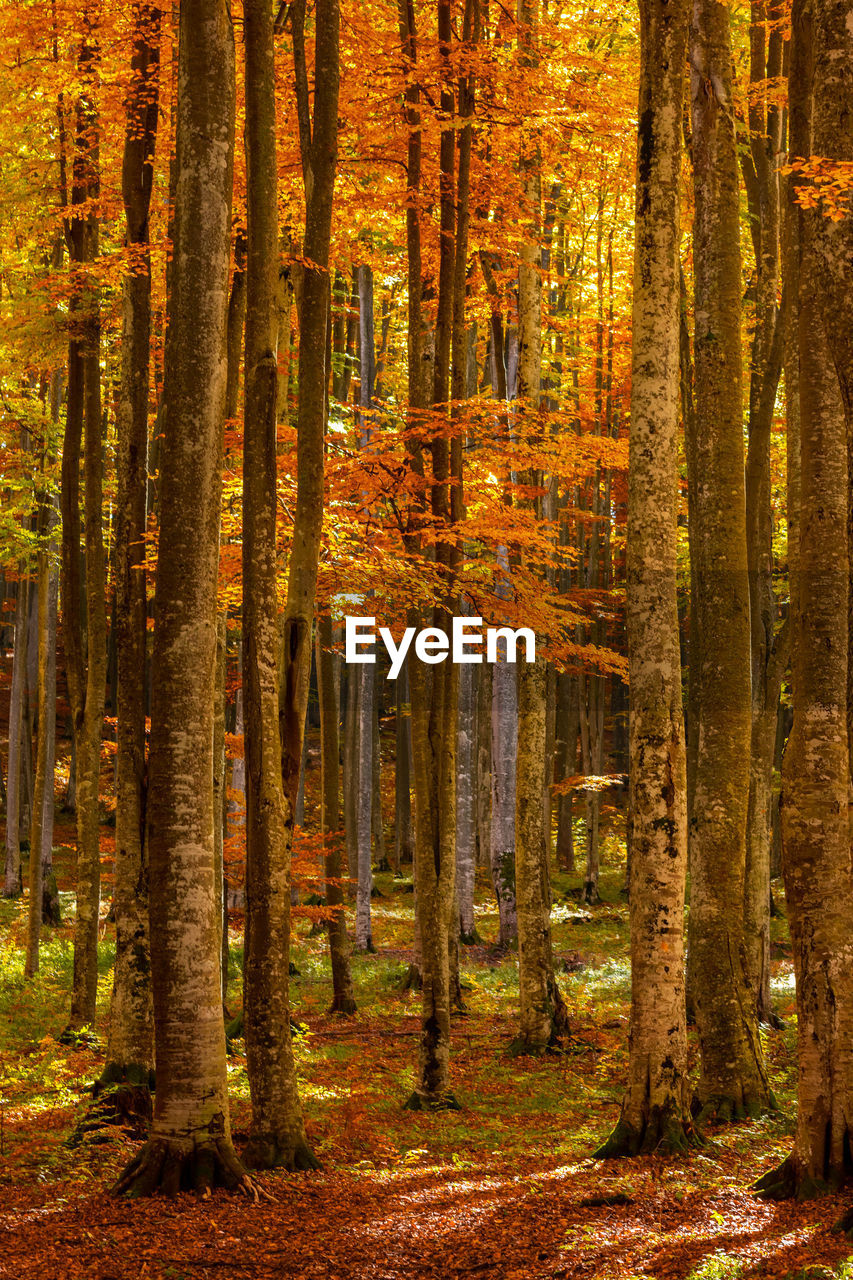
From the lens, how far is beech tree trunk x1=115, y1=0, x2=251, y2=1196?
20.0 feet

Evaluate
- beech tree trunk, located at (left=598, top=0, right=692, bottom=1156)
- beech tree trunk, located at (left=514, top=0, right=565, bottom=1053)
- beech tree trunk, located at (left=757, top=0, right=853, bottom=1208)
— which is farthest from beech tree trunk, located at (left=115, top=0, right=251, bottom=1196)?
beech tree trunk, located at (left=514, top=0, right=565, bottom=1053)

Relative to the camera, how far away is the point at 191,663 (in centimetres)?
619

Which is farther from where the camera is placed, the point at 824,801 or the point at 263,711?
the point at 263,711

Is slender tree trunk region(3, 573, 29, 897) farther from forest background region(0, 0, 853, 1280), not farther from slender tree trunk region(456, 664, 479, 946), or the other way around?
slender tree trunk region(456, 664, 479, 946)

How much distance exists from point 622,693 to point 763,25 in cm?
2697

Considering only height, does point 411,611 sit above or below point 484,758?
above

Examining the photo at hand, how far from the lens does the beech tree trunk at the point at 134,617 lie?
8.63 metres

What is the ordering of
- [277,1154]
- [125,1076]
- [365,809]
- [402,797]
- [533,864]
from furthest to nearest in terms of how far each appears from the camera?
[402,797], [365,809], [533,864], [125,1076], [277,1154]

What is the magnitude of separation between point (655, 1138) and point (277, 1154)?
2.42 metres

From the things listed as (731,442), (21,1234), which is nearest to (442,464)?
(731,442)

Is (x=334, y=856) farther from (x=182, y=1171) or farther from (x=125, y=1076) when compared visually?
(x=182, y=1171)

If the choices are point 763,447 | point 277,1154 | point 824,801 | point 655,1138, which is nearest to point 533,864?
point 763,447

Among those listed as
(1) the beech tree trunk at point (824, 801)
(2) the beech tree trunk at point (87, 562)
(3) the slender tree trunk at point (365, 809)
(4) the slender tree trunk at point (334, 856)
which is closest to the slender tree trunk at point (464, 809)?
(3) the slender tree trunk at point (365, 809)

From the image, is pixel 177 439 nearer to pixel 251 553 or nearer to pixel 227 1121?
pixel 251 553
